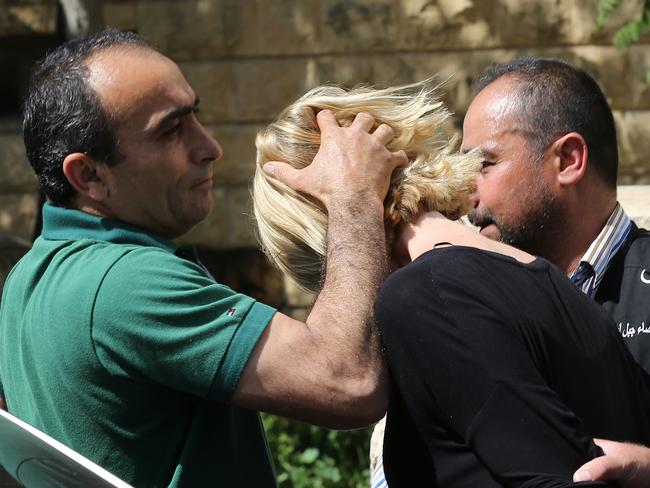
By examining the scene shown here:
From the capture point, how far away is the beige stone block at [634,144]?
695cm

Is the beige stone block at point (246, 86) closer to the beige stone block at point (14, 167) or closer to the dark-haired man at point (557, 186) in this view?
the beige stone block at point (14, 167)

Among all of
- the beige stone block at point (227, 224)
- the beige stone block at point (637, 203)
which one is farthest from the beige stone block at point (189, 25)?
the beige stone block at point (637, 203)

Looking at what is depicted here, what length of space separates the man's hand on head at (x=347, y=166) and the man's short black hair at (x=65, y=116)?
1.24 ft

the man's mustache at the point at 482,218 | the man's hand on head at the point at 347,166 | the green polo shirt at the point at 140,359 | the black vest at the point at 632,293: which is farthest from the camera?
the man's mustache at the point at 482,218

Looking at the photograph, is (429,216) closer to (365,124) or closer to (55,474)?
(365,124)

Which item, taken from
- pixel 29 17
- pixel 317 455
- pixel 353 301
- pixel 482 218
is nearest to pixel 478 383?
pixel 353 301

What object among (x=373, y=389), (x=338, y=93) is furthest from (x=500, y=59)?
(x=373, y=389)

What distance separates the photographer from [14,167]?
7211mm

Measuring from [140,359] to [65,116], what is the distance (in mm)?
599

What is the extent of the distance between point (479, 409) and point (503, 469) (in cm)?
11

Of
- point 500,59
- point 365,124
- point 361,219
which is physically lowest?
point 500,59

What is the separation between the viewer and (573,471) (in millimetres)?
1964

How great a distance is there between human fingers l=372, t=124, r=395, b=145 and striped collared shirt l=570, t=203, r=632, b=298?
80 cm

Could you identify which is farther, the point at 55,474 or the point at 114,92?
the point at 114,92
